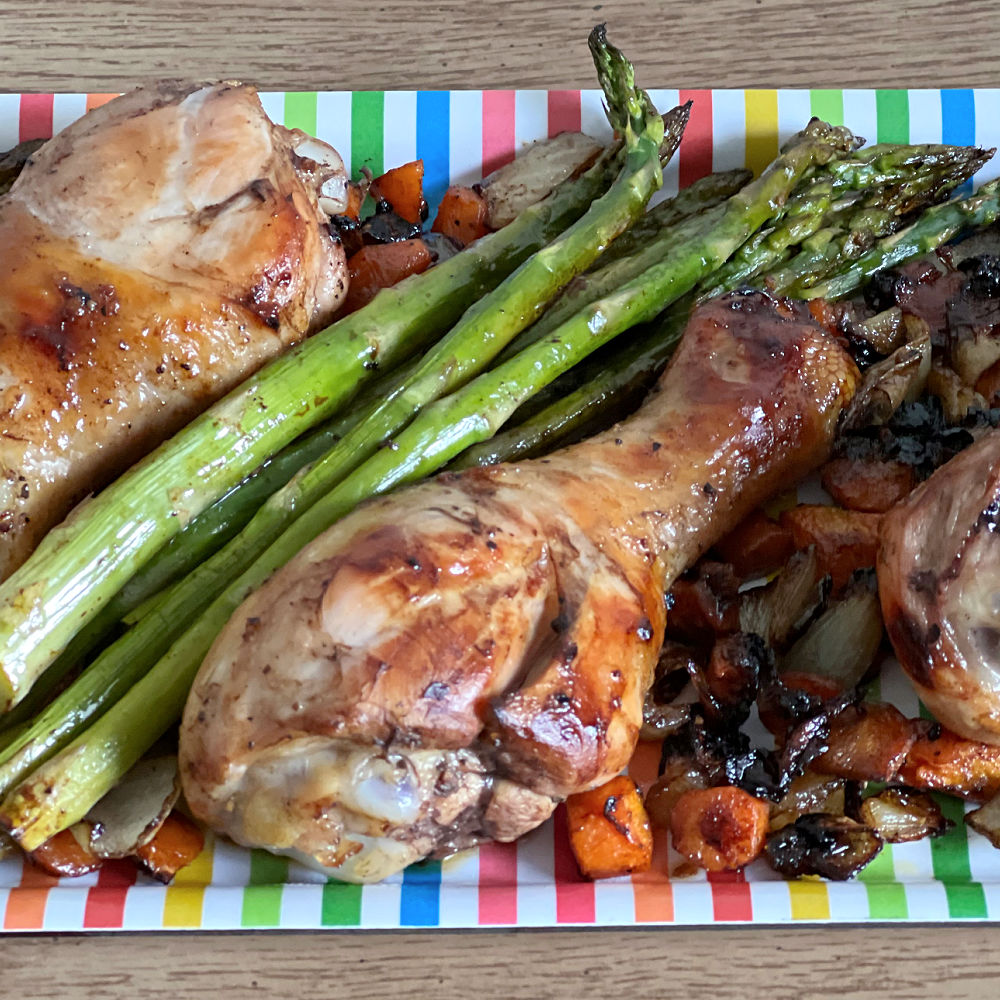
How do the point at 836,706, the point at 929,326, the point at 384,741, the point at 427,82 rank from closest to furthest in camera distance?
the point at 384,741
the point at 836,706
the point at 929,326
the point at 427,82

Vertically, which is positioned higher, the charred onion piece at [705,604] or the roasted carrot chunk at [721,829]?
the charred onion piece at [705,604]

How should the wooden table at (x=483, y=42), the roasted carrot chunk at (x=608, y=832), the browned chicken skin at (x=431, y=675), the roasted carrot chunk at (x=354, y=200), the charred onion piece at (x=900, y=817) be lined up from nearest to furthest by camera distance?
the browned chicken skin at (x=431, y=675), the roasted carrot chunk at (x=608, y=832), the charred onion piece at (x=900, y=817), the roasted carrot chunk at (x=354, y=200), the wooden table at (x=483, y=42)

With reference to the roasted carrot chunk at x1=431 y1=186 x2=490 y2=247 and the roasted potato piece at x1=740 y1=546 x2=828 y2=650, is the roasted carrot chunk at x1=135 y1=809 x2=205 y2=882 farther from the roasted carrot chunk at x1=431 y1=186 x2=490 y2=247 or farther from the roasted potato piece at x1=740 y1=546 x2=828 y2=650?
the roasted carrot chunk at x1=431 y1=186 x2=490 y2=247

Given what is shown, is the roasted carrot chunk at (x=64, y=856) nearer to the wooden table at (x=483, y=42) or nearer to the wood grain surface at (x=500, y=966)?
the wood grain surface at (x=500, y=966)

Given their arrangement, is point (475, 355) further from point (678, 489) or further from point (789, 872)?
point (789, 872)

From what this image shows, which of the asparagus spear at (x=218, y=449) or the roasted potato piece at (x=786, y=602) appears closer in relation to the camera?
the asparagus spear at (x=218, y=449)

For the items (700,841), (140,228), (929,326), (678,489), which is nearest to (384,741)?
(700,841)

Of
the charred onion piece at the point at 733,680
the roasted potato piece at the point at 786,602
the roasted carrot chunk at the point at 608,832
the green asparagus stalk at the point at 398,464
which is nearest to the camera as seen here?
the green asparagus stalk at the point at 398,464

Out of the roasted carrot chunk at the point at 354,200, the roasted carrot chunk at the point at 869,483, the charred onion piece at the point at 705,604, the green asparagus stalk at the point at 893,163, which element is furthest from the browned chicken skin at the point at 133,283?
the green asparagus stalk at the point at 893,163
